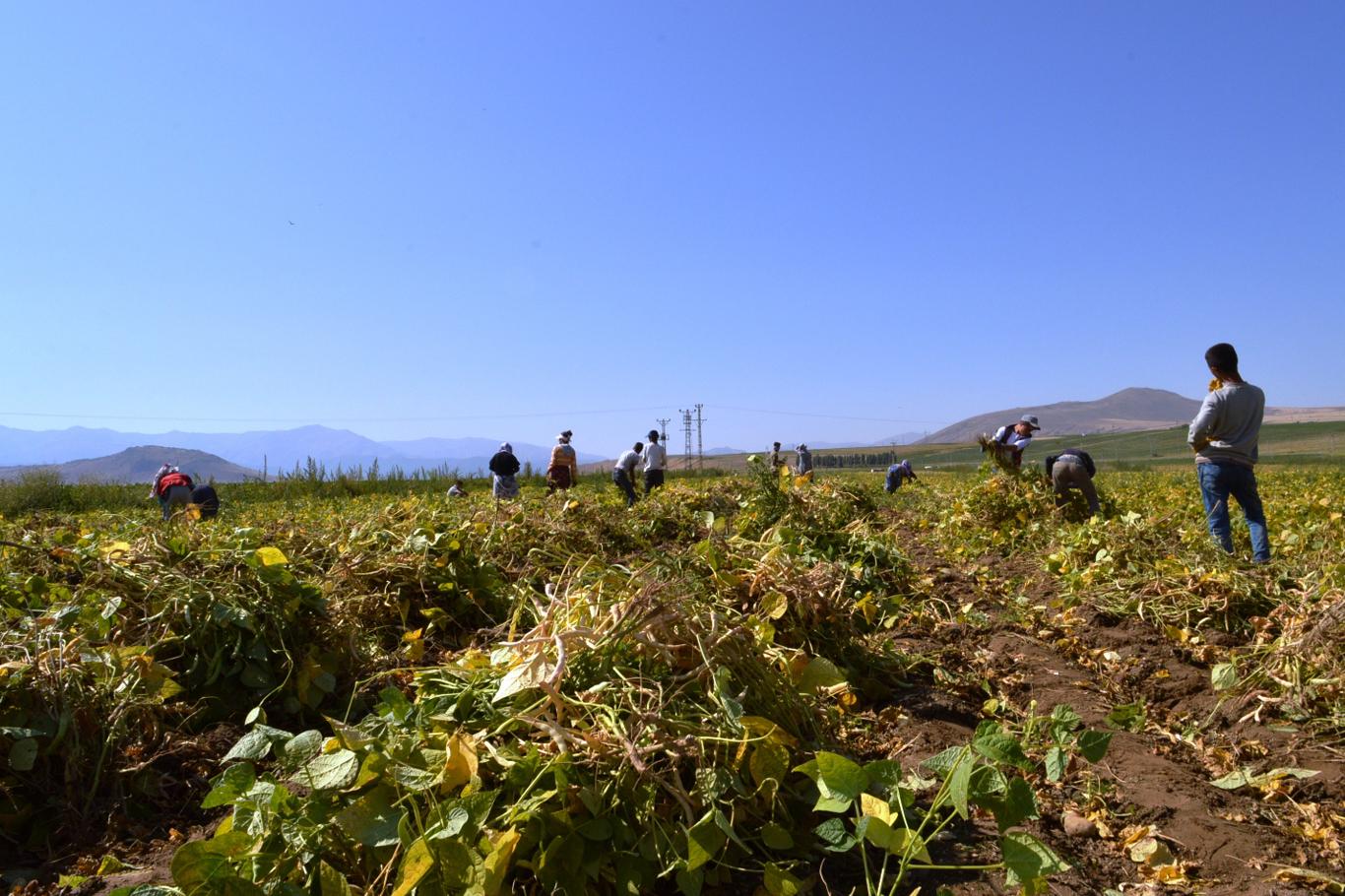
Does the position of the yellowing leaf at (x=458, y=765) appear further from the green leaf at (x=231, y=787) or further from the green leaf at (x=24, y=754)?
the green leaf at (x=24, y=754)

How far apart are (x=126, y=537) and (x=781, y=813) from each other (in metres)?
3.90

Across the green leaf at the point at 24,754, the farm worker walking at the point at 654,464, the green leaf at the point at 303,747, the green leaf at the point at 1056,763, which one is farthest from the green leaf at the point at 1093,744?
the farm worker walking at the point at 654,464

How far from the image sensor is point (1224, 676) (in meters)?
3.00

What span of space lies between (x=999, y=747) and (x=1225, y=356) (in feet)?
17.2

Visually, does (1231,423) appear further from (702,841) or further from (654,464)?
(654,464)

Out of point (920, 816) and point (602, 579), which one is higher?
point (602, 579)

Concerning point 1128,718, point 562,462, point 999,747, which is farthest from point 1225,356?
point 562,462

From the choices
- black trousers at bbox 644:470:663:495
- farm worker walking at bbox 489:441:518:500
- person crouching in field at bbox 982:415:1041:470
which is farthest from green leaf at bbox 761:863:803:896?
black trousers at bbox 644:470:663:495

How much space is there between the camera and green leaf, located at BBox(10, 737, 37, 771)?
2324 millimetres

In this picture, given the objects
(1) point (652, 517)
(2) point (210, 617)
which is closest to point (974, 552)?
(1) point (652, 517)

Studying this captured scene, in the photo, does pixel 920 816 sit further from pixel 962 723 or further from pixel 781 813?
pixel 962 723

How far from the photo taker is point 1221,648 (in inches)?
139

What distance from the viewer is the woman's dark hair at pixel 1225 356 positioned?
5531 mm

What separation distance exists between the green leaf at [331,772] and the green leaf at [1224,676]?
10.3 feet
